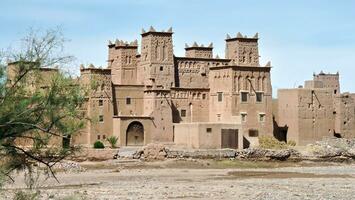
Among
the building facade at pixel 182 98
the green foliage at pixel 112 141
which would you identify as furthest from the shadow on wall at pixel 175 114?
the green foliage at pixel 112 141

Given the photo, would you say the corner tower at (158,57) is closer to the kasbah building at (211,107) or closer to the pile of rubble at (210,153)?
the kasbah building at (211,107)

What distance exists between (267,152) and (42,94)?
4121cm

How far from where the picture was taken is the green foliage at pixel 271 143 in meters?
59.6

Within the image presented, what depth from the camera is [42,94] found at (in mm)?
16625

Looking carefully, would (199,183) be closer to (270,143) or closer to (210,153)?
(210,153)

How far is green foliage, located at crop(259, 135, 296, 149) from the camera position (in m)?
59.6

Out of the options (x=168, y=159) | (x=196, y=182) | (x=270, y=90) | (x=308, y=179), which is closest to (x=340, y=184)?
(x=308, y=179)

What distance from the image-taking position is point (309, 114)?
62062mm

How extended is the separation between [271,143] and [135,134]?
11.3m

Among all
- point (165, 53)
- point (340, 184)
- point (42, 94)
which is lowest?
point (340, 184)

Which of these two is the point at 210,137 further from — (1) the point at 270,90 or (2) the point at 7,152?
(2) the point at 7,152

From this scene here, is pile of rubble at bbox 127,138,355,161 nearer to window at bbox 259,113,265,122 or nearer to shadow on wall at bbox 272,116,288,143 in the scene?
shadow on wall at bbox 272,116,288,143

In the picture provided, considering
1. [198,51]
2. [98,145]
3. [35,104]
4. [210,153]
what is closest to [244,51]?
[198,51]

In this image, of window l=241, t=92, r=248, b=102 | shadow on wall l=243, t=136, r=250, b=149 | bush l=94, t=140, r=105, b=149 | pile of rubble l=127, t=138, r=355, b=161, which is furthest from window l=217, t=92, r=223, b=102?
bush l=94, t=140, r=105, b=149
